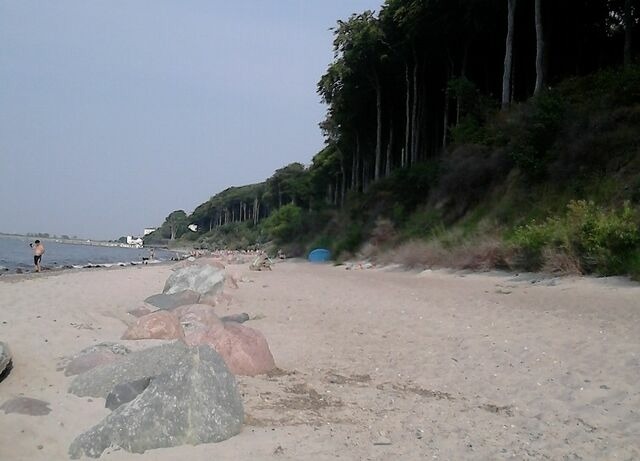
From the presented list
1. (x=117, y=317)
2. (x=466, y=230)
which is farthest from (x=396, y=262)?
(x=117, y=317)

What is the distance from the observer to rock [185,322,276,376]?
5855 millimetres

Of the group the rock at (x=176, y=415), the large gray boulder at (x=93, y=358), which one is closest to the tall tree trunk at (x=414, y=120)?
the large gray boulder at (x=93, y=358)

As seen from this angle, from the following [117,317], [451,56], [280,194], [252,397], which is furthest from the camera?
[280,194]

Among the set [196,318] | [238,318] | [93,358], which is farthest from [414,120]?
[93,358]

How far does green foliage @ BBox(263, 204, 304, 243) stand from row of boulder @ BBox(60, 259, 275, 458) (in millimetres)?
41172

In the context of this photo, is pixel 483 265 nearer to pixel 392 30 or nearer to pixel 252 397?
pixel 252 397

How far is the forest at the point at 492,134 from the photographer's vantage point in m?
12.3

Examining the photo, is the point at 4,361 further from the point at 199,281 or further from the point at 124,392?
the point at 199,281

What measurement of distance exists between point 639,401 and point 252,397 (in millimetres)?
3511

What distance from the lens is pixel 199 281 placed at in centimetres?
1279

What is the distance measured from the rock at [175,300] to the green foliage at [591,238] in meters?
7.73

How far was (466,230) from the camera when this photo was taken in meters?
16.8

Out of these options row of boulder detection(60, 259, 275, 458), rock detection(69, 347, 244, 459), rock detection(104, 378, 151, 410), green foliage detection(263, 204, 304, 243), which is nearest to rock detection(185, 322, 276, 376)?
row of boulder detection(60, 259, 275, 458)

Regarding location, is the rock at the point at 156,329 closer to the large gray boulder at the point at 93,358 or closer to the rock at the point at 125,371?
the large gray boulder at the point at 93,358
